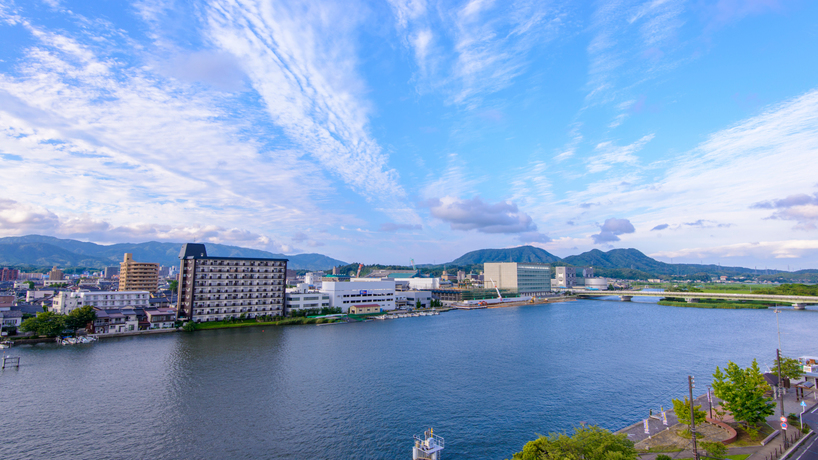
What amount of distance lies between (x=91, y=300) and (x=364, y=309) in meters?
38.9

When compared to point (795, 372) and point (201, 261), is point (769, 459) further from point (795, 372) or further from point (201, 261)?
point (201, 261)

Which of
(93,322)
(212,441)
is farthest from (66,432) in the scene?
(93,322)

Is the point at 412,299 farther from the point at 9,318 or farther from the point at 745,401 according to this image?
the point at 745,401

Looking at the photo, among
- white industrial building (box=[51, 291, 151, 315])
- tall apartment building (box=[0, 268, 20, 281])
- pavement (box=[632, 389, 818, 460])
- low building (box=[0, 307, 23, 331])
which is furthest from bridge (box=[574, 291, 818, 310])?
tall apartment building (box=[0, 268, 20, 281])

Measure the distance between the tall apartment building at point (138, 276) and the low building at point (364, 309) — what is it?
5272 centimetres

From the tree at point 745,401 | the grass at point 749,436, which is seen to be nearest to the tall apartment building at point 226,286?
the tree at point 745,401

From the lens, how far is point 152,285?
88375 mm

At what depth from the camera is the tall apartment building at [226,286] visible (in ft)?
173

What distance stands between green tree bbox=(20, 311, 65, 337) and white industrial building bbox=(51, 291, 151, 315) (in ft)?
25.8

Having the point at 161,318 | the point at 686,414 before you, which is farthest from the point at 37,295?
the point at 686,414

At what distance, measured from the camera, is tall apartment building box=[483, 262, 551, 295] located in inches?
4321

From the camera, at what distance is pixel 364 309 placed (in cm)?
6656

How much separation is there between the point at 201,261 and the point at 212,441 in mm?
42975

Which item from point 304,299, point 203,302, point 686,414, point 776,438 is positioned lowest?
point 776,438
